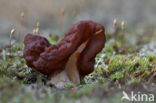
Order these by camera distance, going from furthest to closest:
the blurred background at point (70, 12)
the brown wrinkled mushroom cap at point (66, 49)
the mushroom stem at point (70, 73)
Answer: the blurred background at point (70, 12) < the mushroom stem at point (70, 73) < the brown wrinkled mushroom cap at point (66, 49)

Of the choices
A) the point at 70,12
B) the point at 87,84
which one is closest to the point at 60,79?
the point at 87,84

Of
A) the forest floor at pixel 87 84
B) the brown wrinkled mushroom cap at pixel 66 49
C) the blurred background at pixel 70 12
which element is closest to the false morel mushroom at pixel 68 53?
the brown wrinkled mushroom cap at pixel 66 49

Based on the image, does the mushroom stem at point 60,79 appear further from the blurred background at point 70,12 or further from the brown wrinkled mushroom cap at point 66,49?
the blurred background at point 70,12

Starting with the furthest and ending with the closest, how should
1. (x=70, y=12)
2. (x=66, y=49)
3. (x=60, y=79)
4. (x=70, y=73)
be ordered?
(x=70, y=12) < (x=70, y=73) < (x=60, y=79) < (x=66, y=49)

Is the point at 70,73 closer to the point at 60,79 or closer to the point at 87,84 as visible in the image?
the point at 60,79

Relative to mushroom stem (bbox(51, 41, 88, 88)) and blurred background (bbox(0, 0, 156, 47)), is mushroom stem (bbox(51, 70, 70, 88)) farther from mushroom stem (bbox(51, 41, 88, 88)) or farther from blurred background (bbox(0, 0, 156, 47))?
blurred background (bbox(0, 0, 156, 47))

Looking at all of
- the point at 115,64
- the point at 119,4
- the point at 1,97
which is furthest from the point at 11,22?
A: the point at 1,97

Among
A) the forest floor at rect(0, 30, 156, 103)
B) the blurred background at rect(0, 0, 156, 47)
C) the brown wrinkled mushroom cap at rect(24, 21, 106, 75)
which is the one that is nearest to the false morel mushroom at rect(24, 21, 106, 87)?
the brown wrinkled mushroom cap at rect(24, 21, 106, 75)
